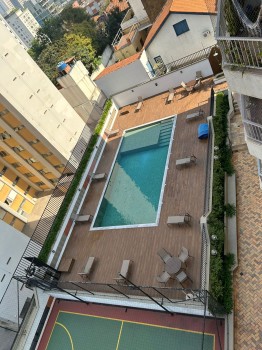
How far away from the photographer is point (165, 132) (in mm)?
26391

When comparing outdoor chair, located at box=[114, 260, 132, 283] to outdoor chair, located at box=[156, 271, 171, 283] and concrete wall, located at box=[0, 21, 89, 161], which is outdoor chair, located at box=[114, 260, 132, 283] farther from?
concrete wall, located at box=[0, 21, 89, 161]

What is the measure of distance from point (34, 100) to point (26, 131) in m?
3.71

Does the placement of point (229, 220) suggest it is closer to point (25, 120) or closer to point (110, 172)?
point (110, 172)

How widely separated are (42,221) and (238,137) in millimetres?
16599

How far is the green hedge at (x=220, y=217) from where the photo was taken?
15.7 meters

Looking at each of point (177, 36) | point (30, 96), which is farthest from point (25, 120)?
point (177, 36)

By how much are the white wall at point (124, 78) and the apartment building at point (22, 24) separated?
17388cm

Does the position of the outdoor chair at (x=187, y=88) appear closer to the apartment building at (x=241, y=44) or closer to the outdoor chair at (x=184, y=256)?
the apartment building at (x=241, y=44)

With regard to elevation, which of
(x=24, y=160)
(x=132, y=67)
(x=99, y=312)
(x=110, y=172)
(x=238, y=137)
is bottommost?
(x=99, y=312)

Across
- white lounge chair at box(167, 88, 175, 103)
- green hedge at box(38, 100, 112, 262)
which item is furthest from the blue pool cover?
green hedge at box(38, 100, 112, 262)

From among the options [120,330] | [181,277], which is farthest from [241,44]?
[120,330]

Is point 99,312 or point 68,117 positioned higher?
point 68,117

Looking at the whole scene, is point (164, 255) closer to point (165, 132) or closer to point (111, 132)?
point (165, 132)

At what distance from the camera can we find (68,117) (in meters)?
39.8
